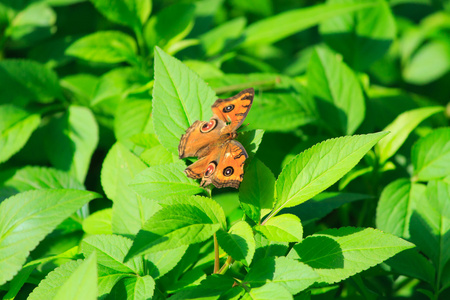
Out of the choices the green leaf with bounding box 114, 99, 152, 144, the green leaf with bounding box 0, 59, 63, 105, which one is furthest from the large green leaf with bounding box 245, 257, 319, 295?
the green leaf with bounding box 0, 59, 63, 105

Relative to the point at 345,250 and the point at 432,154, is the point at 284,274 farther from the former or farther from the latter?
the point at 432,154

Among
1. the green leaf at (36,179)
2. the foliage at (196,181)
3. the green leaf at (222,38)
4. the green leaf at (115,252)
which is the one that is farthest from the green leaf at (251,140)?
the green leaf at (222,38)

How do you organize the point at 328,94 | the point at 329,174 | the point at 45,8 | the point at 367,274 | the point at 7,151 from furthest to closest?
the point at 45,8, the point at 328,94, the point at 7,151, the point at 367,274, the point at 329,174

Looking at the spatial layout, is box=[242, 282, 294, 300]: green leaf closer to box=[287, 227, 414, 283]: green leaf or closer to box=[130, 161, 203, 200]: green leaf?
box=[287, 227, 414, 283]: green leaf

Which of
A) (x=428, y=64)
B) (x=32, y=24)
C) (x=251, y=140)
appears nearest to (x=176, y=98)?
(x=251, y=140)

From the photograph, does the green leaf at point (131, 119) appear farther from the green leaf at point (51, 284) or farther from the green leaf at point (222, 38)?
the green leaf at point (51, 284)

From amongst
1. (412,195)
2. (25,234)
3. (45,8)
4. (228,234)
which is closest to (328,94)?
(412,195)

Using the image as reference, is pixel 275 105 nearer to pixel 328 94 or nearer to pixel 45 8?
pixel 328 94

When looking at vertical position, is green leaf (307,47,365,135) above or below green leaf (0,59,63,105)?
below
